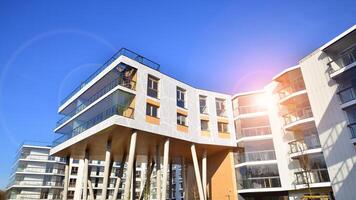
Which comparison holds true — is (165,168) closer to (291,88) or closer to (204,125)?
(204,125)

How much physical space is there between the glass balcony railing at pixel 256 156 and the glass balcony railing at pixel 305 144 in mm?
2398

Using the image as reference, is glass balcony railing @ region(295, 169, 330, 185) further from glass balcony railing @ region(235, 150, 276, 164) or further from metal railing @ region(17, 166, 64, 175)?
metal railing @ region(17, 166, 64, 175)

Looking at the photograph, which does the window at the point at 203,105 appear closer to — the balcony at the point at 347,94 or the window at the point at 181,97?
the window at the point at 181,97

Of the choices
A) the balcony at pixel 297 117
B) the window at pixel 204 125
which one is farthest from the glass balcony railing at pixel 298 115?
the window at pixel 204 125

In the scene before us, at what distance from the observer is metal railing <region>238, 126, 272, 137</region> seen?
28.1m

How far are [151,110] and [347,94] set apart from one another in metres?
16.4

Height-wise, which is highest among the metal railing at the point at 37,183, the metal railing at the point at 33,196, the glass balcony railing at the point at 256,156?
the glass balcony railing at the point at 256,156

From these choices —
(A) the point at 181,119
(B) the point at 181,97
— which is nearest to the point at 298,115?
(A) the point at 181,119

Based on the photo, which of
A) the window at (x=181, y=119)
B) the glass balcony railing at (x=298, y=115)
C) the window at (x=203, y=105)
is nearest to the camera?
the glass balcony railing at (x=298, y=115)

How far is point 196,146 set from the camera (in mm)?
27578

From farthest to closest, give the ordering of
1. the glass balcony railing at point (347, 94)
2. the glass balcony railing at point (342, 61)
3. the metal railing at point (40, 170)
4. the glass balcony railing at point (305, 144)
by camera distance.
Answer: the metal railing at point (40, 170) → the glass balcony railing at point (305, 144) → the glass balcony railing at point (342, 61) → the glass balcony railing at point (347, 94)

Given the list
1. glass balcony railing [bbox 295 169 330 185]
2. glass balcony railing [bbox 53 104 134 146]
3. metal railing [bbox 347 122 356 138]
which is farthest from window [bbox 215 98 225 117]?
metal railing [bbox 347 122 356 138]

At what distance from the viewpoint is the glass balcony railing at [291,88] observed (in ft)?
83.7

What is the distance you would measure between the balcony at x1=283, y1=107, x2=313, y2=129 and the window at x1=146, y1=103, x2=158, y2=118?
13226 millimetres
